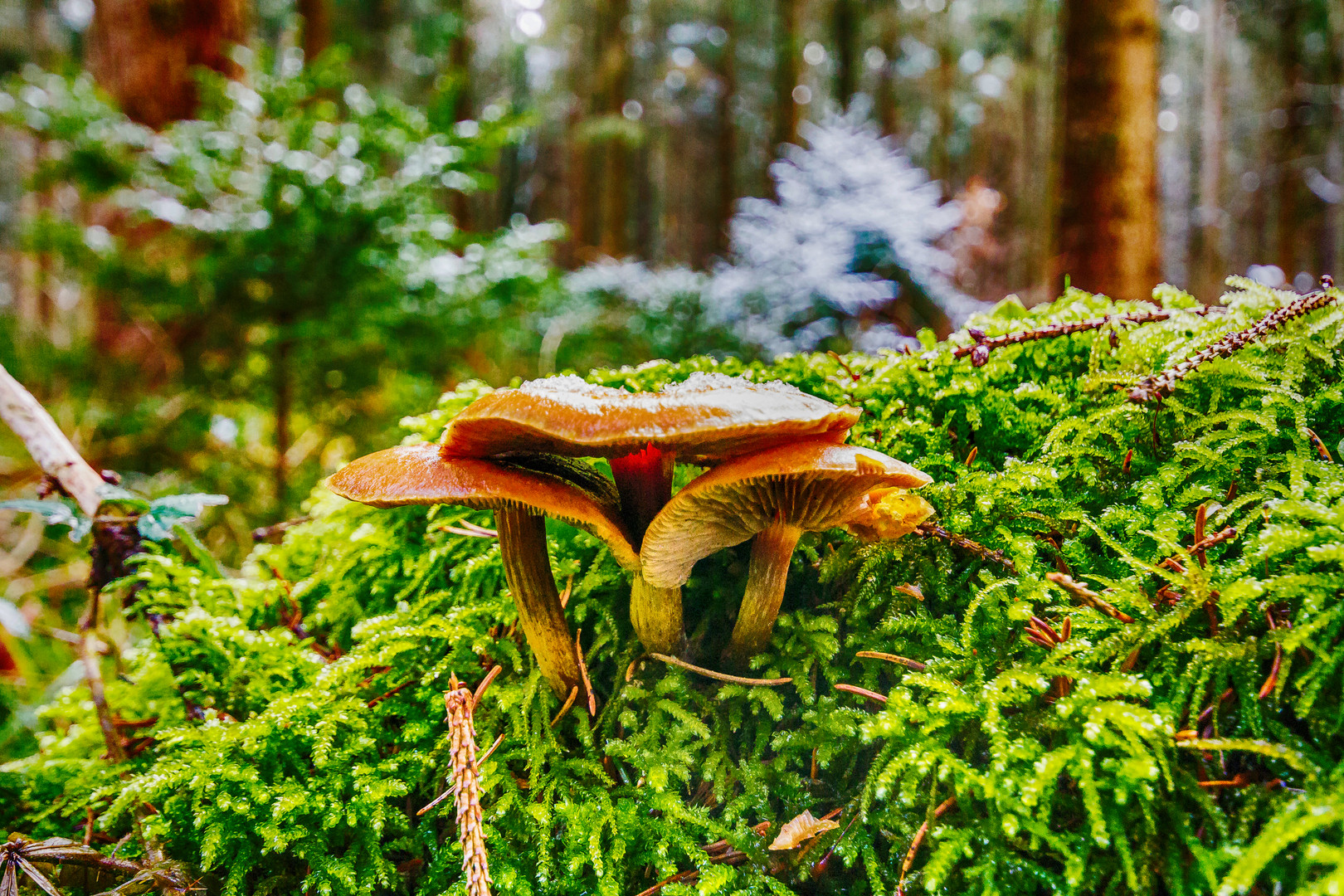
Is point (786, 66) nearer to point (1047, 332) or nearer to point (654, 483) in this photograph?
point (1047, 332)

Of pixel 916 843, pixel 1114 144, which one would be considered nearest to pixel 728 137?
pixel 1114 144

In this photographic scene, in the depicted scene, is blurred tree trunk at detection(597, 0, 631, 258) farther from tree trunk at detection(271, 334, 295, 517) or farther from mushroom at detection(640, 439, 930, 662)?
mushroom at detection(640, 439, 930, 662)

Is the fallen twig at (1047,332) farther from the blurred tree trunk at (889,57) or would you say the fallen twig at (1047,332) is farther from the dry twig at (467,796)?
the blurred tree trunk at (889,57)

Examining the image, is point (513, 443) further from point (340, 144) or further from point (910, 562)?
point (340, 144)

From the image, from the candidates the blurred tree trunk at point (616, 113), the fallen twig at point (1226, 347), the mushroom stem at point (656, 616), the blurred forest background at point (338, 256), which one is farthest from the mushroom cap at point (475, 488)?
the blurred tree trunk at point (616, 113)

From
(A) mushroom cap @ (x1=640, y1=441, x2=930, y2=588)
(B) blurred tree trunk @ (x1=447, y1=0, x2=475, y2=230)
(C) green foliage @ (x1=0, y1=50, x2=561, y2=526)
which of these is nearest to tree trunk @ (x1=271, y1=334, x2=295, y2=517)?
(C) green foliage @ (x1=0, y1=50, x2=561, y2=526)

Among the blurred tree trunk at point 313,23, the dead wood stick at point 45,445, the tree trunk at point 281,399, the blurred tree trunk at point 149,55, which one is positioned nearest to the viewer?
the dead wood stick at point 45,445
